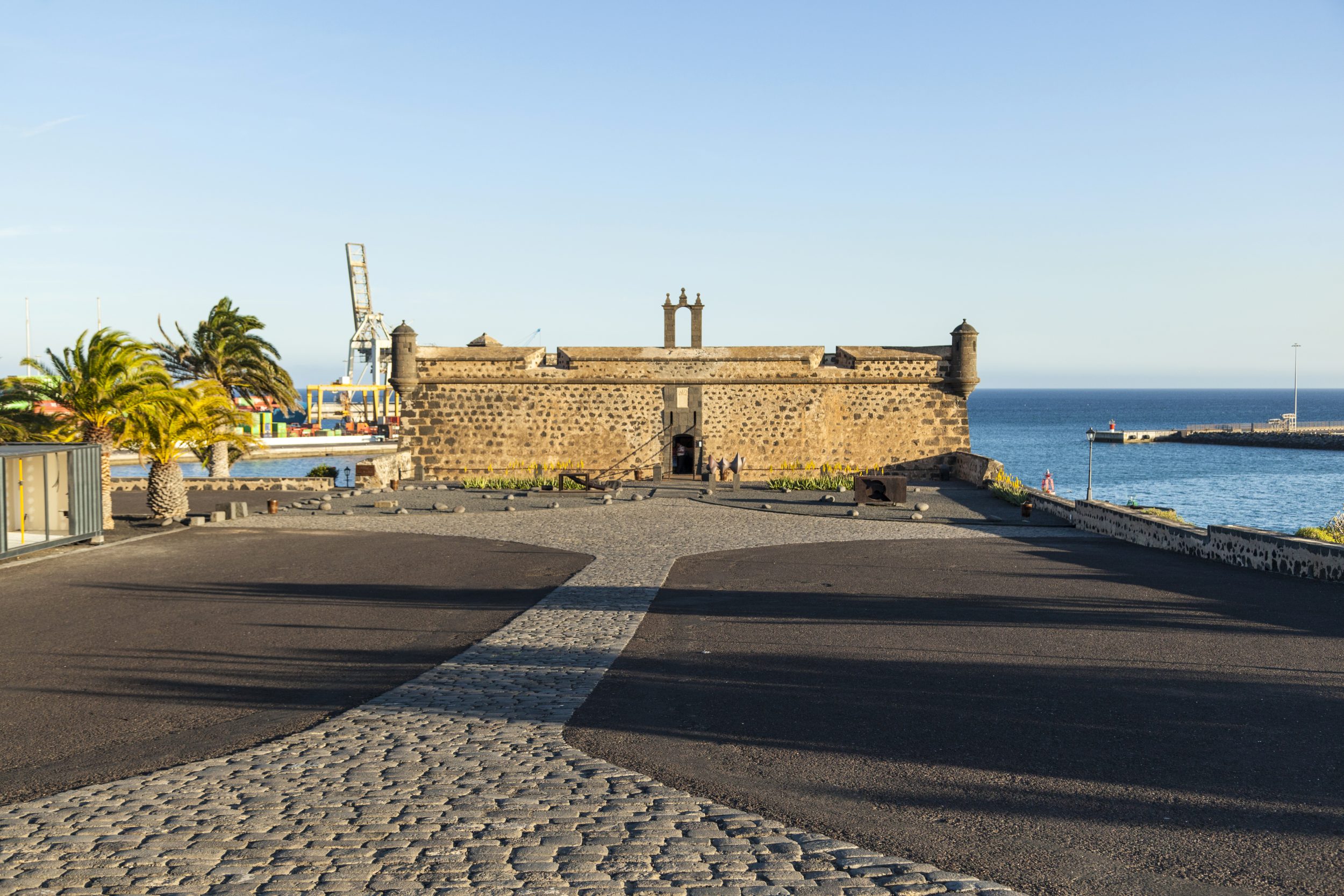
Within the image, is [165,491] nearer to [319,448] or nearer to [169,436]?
[169,436]

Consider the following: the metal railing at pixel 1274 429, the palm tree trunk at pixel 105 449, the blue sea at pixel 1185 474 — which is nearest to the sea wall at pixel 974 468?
the blue sea at pixel 1185 474

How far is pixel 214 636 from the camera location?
34.9 ft

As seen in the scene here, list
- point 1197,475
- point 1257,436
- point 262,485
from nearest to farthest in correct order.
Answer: point 262,485 → point 1197,475 → point 1257,436

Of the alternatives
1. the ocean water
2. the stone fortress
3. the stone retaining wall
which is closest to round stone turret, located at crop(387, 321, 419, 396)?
the stone fortress

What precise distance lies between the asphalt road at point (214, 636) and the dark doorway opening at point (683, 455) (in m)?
14.9

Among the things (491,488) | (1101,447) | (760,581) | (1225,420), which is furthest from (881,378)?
(1225,420)

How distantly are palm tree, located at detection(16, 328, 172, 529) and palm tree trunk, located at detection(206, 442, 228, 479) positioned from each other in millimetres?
11299

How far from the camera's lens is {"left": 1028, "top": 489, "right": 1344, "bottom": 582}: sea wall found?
13781 millimetres

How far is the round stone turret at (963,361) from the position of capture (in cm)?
3198

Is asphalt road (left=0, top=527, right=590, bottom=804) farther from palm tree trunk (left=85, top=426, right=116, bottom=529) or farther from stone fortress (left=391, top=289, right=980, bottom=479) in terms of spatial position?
stone fortress (left=391, top=289, right=980, bottom=479)

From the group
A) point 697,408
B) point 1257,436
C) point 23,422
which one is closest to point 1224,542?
point 697,408

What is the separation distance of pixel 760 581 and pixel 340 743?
7920mm

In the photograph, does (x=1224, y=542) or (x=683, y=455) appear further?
(x=683, y=455)

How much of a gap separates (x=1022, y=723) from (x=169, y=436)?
2015 cm
